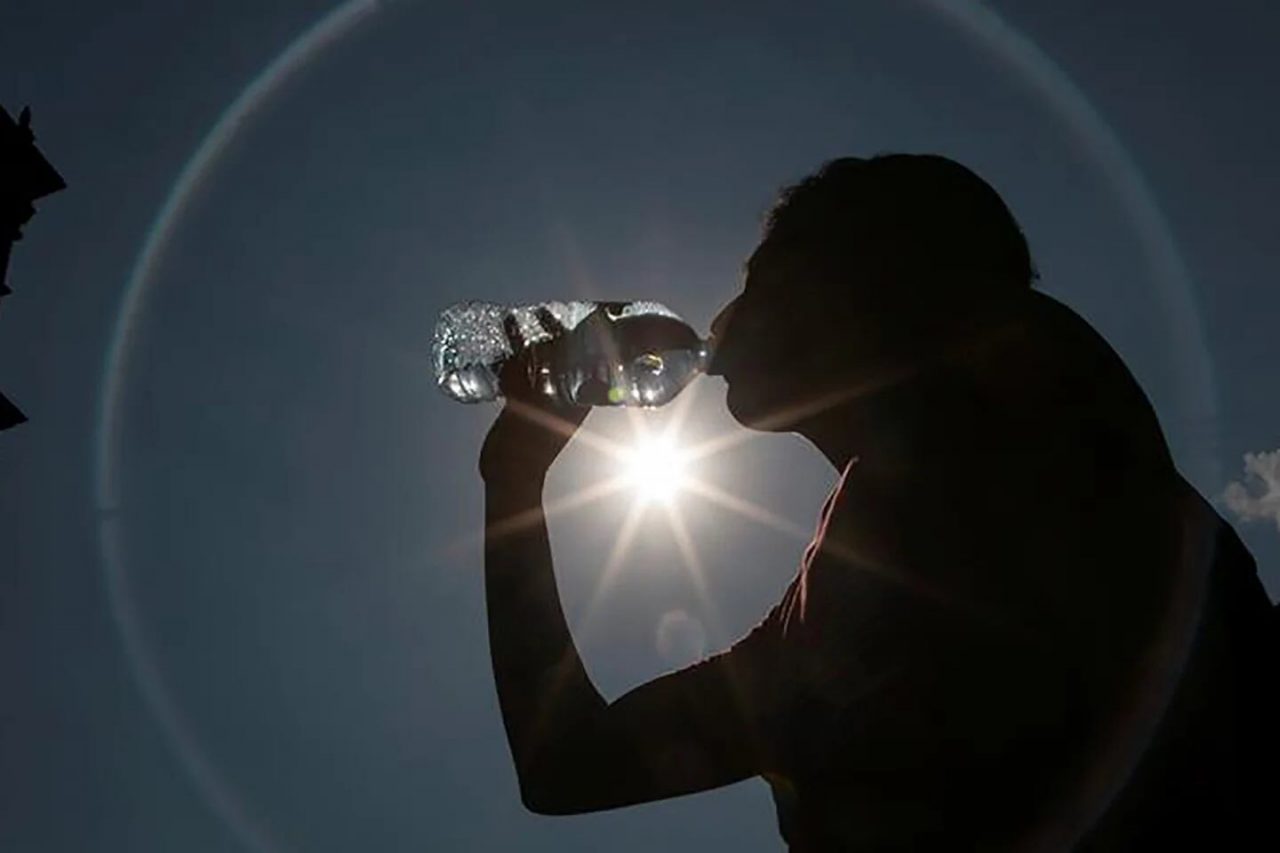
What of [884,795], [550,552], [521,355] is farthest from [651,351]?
[884,795]

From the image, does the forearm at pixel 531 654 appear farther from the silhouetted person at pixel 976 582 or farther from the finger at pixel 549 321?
the finger at pixel 549 321

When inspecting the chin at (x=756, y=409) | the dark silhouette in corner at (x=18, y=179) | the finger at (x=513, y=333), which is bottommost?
the chin at (x=756, y=409)

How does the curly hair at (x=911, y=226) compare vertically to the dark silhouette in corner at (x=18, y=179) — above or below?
below

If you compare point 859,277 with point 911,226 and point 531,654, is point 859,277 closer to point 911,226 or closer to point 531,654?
point 911,226

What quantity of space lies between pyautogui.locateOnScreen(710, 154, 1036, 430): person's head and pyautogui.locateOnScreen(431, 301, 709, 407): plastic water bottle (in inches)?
16.7

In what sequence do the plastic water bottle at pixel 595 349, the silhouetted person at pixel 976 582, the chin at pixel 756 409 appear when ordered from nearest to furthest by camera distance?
the silhouetted person at pixel 976 582
the chin at pixel 756 409
the plastic water bottle at pixel 595 349

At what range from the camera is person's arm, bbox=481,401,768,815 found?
5.80 feet

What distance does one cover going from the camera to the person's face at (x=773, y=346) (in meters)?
1.68

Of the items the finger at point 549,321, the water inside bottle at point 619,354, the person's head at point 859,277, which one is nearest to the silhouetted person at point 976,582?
the person's head at point 859,277

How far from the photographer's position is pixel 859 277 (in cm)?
167

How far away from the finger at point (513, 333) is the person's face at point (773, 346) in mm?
706

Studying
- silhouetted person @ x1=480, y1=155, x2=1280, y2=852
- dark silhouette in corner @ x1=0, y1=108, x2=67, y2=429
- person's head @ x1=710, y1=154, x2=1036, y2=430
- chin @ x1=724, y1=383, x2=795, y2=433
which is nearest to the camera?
silhouetted person @ x1=480, y1=155, x2=1280, y2=852

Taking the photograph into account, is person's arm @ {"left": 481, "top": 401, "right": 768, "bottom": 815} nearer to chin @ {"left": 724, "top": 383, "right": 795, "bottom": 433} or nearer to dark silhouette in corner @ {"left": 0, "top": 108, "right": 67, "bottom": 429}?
chin @ {"left": 724, "top": 383, "right": 795, "bottom": 433}

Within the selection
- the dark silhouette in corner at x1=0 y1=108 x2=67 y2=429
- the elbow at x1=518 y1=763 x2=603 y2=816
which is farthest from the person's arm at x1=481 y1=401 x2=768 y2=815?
the dark silhouette in corner at x1=0 y1=108 x2=67 y2=429
